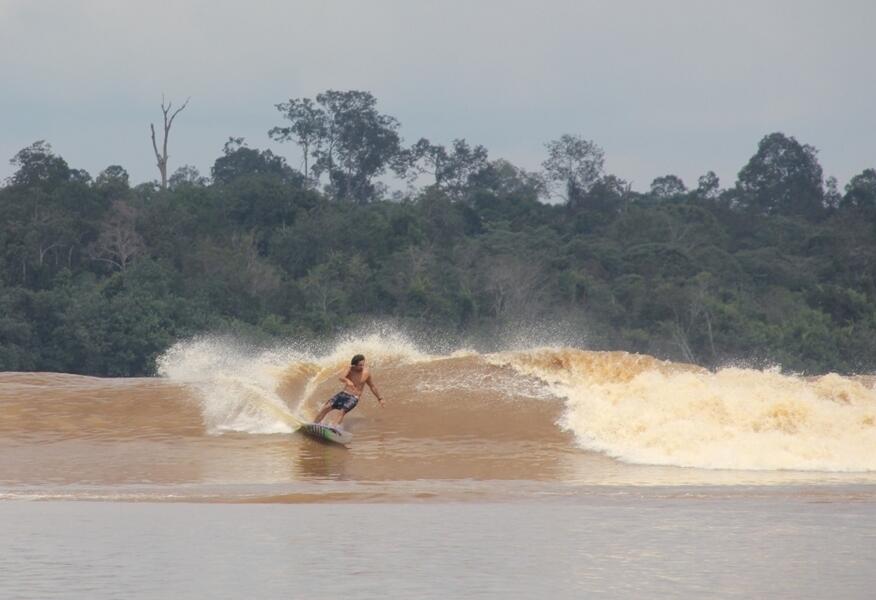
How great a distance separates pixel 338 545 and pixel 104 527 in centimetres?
219

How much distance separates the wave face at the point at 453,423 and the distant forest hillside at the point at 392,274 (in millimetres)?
20398

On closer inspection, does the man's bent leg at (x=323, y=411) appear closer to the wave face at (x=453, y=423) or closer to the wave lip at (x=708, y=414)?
the wave face at (x=453, y=423)

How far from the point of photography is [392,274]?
4931 cm

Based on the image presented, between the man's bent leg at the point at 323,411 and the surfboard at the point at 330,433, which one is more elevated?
the man's bent leg at the point at 323,411

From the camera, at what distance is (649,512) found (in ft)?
44.3

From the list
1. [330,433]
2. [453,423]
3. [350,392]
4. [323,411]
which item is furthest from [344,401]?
[453,423]

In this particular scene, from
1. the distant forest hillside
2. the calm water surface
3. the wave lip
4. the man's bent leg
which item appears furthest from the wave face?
the distant forest hillside

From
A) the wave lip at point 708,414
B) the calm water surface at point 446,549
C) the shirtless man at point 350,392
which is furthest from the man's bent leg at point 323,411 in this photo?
the calm water surface at point 446,549

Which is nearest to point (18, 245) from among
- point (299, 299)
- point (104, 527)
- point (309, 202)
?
point (299, 299)

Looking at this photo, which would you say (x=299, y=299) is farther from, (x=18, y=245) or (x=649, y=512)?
(x=649, y=512)

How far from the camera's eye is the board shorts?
18812mm

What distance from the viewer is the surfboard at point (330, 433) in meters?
18.2

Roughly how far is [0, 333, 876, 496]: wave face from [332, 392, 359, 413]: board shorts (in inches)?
18.3

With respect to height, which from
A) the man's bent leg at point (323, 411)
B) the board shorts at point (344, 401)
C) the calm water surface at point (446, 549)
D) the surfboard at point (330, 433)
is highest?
the board shorts at point (344, 401)
